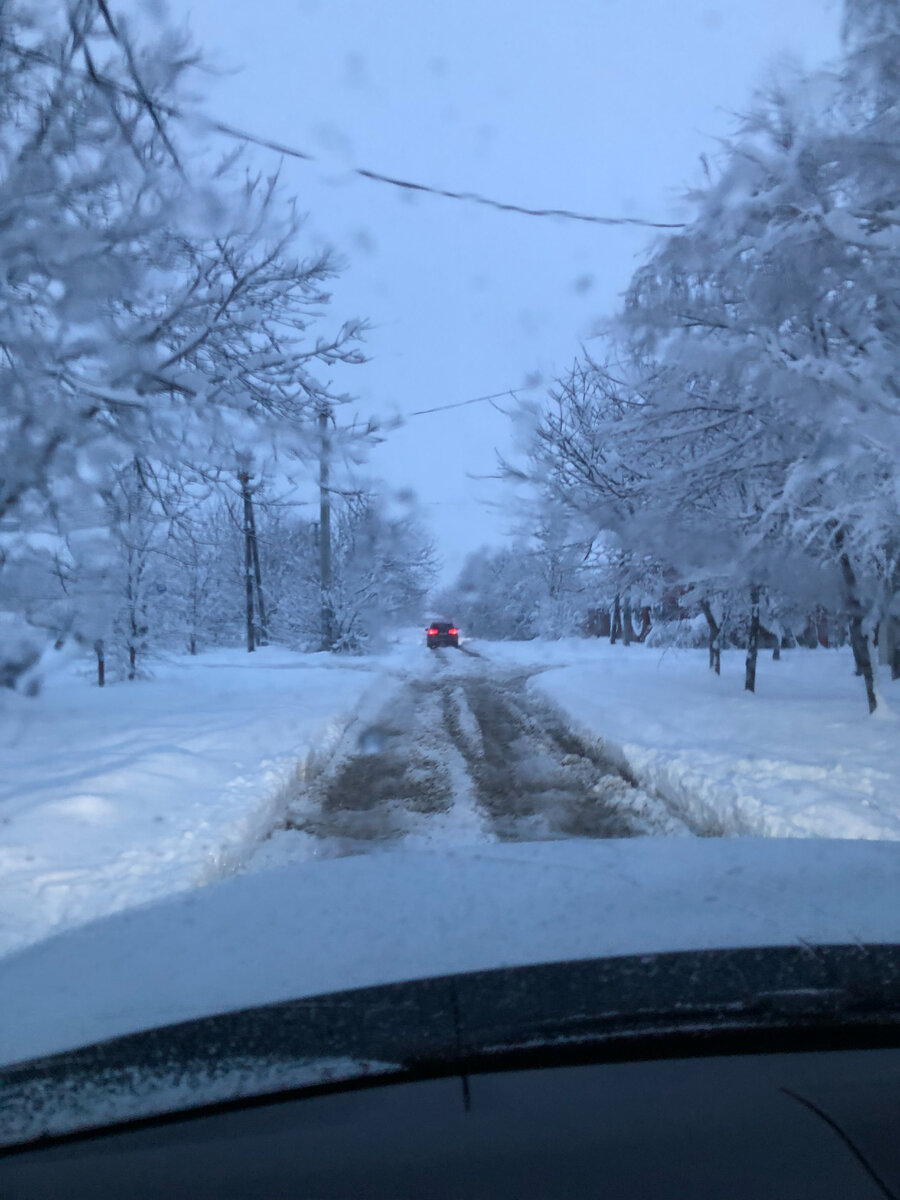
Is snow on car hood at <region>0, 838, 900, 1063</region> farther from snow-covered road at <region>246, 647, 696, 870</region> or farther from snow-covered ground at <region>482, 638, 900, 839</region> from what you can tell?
snow-covered ground at <region>482, 638, 900, 839</region>

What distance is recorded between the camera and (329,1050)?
2154 mm

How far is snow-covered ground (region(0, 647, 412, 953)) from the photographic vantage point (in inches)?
231

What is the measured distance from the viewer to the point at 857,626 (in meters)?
12.5

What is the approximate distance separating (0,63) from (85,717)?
8.82 meters

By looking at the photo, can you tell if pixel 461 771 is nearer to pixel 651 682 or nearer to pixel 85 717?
pixel 85 717

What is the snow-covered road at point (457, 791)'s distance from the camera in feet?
A: 23.9

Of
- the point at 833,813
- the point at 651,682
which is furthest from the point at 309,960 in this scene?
the point at 651,682

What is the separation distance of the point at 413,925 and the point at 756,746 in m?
8.06

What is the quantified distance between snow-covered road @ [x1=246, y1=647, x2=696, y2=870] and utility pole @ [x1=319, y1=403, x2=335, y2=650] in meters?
3.35

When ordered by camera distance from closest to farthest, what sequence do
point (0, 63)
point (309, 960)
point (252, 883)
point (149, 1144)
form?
point (149, 1144), point (309, 960), point (252, 883), point (0, 63)

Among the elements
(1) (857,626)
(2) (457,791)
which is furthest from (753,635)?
(2) (457,791)

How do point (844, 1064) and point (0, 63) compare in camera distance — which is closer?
point (844, 1064)

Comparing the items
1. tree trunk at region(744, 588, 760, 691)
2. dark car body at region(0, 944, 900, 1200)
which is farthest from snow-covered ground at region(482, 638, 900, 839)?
dark car body at region(0, 944, 900, 1200)

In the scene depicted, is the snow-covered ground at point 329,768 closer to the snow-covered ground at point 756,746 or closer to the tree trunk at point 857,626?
the snow-covered ground at point 756,746
